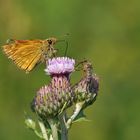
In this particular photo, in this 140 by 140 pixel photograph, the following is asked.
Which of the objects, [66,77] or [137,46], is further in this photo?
[137,46]

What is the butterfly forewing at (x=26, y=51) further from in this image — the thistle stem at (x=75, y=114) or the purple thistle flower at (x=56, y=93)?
the thistle stem at (x=75, y=114)

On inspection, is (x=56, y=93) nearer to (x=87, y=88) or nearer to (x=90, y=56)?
(x=87, y=88)

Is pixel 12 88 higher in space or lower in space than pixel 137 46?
lower

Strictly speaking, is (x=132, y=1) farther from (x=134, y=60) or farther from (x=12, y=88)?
(x=12, y=88)

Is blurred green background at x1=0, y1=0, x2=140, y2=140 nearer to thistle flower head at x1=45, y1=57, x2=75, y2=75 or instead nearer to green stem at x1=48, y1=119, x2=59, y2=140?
thistle flower head at x1=45, y1=57, x2=75, y2=75

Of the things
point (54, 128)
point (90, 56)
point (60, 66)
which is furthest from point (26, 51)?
point (90, 56)

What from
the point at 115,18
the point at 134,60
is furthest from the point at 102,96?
the point at 115,18
